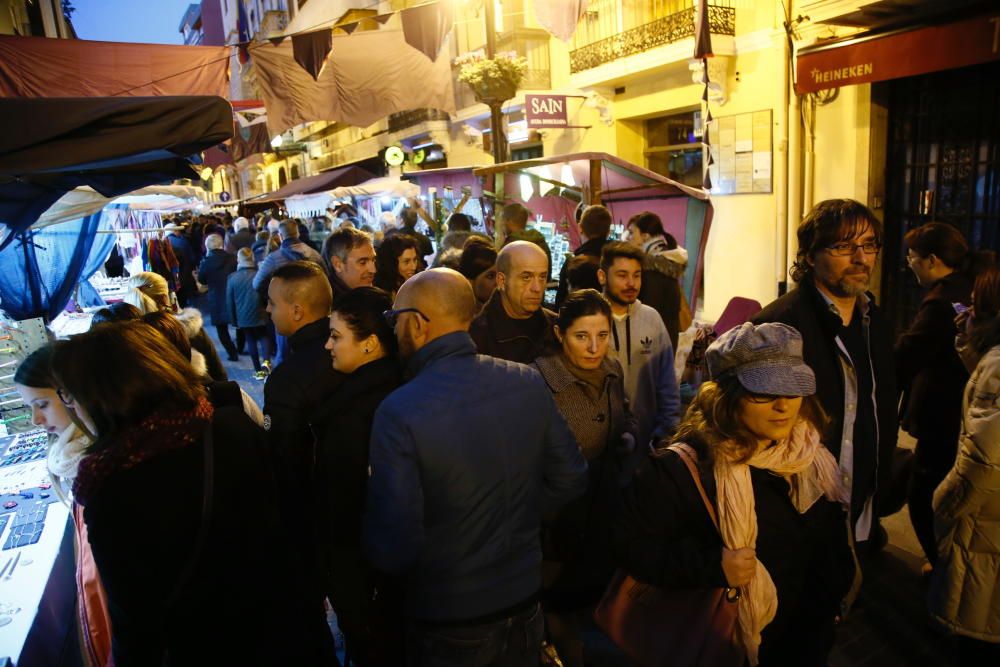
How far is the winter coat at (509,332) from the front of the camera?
136 inches

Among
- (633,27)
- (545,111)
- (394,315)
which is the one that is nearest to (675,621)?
(394,315)

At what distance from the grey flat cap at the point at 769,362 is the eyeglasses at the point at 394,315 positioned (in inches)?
41.3

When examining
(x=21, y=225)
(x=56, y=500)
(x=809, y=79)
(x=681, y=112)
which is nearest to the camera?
(x=56, y=500)

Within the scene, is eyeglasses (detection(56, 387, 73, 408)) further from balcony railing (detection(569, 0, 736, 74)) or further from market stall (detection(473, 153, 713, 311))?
balcony railing (detection(569, 0, 736, 74))

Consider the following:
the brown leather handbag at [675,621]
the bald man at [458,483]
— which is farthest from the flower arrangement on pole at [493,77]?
the brown leather handbag at [675,621]

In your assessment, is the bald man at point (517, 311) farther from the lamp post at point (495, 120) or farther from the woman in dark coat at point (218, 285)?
the woman in dark coat at point (218, 285)

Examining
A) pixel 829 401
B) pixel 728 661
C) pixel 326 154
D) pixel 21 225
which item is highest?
pixel 326 154

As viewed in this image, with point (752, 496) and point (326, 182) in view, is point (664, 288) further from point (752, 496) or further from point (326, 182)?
point (326, 182)

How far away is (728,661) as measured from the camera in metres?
1.99

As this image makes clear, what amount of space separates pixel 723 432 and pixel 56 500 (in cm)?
316

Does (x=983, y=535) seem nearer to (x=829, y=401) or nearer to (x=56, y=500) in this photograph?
(x=829, y=401)

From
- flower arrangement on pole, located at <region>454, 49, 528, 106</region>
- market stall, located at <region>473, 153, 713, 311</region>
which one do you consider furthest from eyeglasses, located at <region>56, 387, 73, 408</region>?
flower arrangement on pole, located at <region>454, 49, 528, 106</region>

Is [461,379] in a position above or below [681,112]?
below

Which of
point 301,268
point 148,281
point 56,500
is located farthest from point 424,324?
point 148,281
